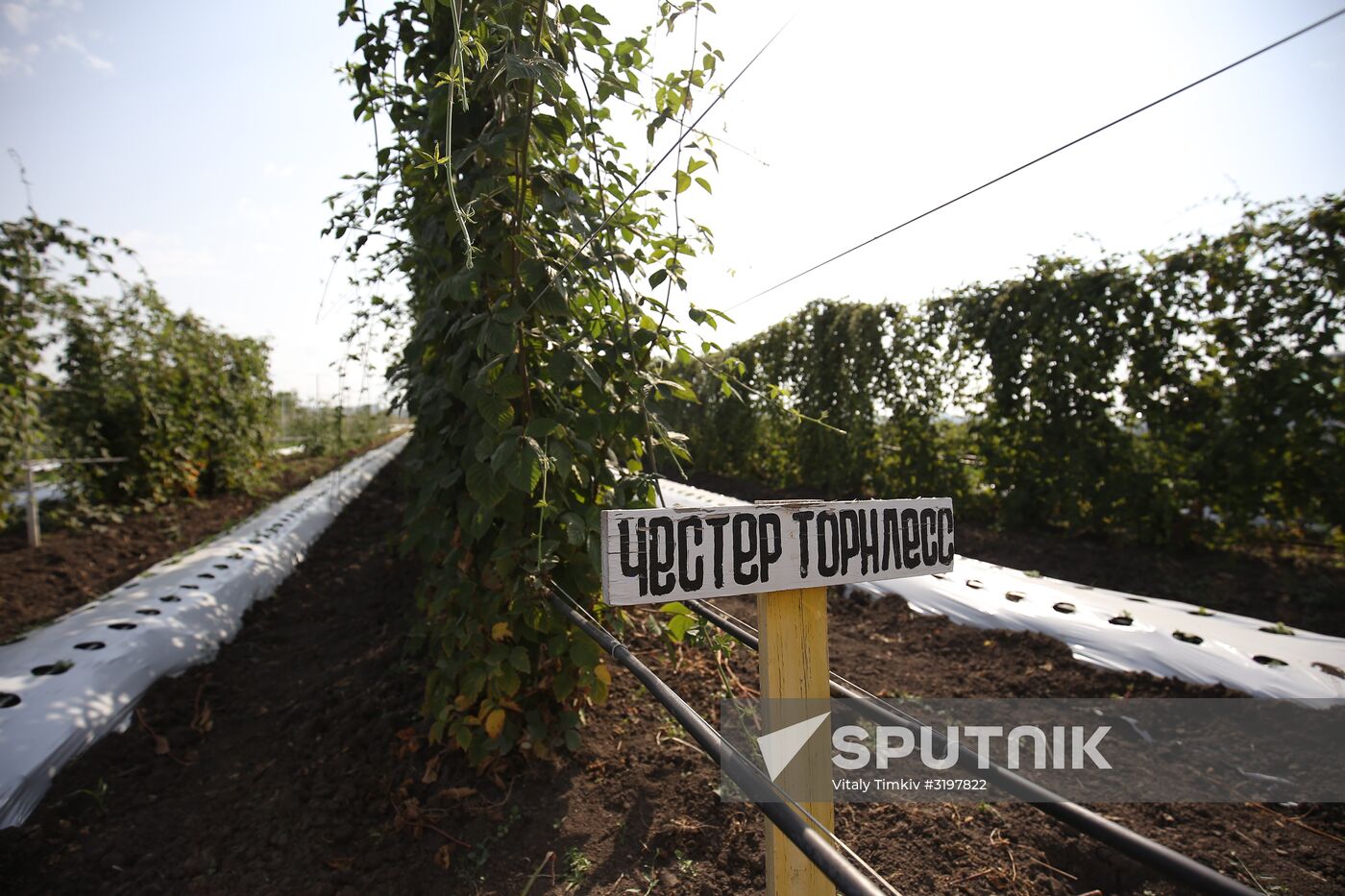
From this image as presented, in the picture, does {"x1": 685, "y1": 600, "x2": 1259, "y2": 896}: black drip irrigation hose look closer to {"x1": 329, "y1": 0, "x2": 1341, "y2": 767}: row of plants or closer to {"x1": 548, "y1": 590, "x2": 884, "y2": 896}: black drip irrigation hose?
{"x1": 548, "y1": 590, "x2": 884, "y2": 896}: black drip irrigation hose

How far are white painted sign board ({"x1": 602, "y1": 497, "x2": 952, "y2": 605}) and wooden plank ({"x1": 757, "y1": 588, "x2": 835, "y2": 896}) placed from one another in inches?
2.3

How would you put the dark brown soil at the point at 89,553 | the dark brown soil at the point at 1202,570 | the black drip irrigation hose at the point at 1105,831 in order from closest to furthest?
the black drip irrigation hose at the point at 1105,831, the dark brown soil at the point at 1202,570, the dark brown soil at the point at 89,553

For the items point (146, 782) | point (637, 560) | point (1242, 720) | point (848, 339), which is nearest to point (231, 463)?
point (146, 782)

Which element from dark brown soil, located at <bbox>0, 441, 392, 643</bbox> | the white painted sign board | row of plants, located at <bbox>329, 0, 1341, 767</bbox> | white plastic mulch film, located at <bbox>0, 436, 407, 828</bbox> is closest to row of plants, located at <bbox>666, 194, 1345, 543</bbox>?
row of plants, located at <bbox>329, 0, 1341, 767</bbox>

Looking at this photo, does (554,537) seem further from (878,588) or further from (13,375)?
(13,375)

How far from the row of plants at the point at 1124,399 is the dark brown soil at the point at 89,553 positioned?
163 inches

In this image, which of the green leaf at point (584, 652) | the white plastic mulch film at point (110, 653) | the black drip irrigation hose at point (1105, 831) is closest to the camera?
the black drip irrigation hose at point (1105, 831)

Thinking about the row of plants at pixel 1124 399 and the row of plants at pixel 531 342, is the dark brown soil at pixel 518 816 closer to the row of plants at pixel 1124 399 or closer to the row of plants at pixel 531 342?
the row of plants at pixel 531 342

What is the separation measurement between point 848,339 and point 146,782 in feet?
21.0

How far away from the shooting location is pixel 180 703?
8.49 ft

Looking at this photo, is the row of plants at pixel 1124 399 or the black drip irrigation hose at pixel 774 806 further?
the row of plants at pixel 1124 399

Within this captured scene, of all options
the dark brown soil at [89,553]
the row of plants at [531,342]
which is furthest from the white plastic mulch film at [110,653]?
the row of plants at [531,342]

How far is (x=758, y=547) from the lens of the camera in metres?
0.92

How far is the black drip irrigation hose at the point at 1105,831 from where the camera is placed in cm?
53
